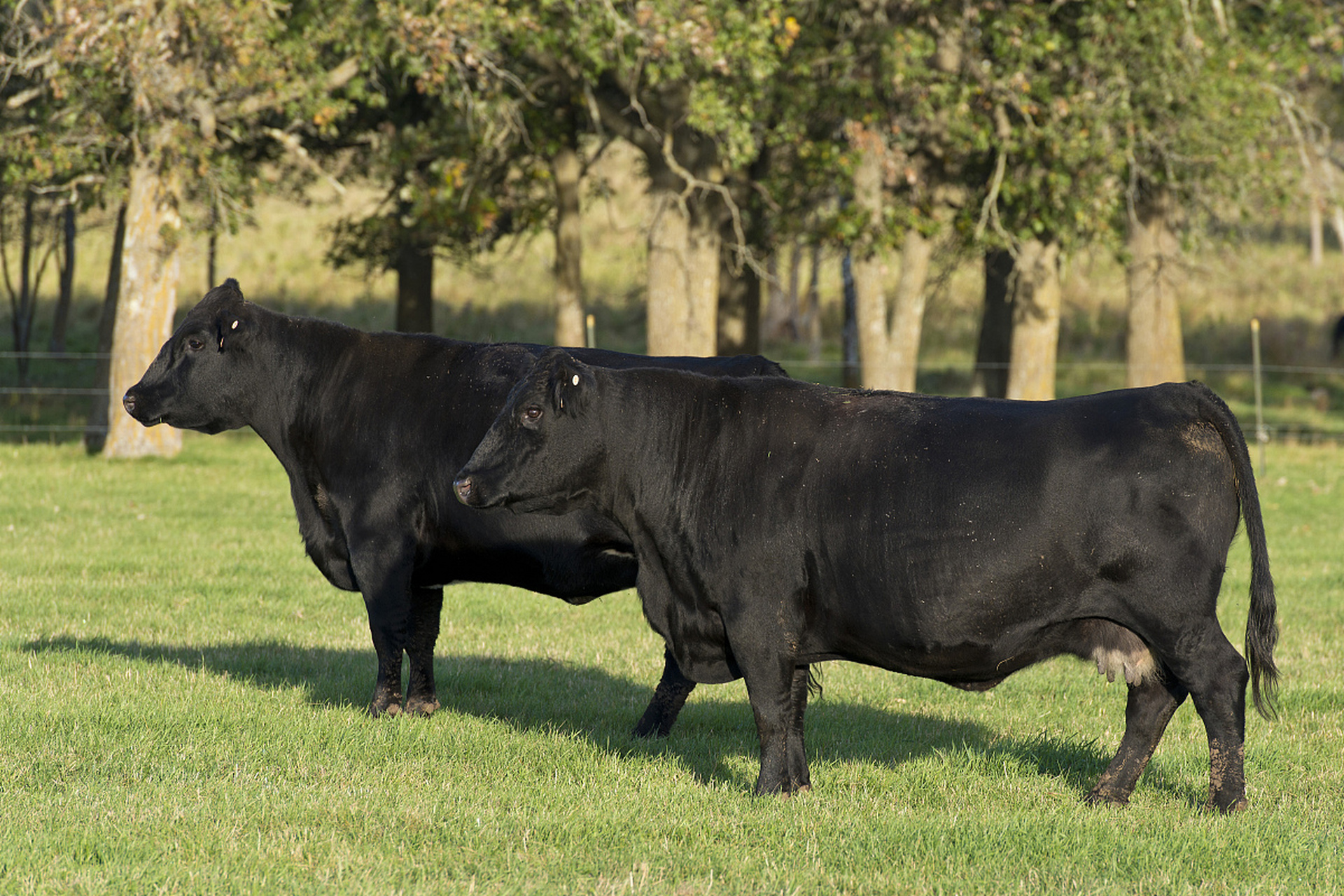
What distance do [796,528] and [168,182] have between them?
557 inches

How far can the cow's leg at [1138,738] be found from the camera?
18.3 feet

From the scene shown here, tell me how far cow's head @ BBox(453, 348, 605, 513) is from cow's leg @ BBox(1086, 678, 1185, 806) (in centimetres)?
240

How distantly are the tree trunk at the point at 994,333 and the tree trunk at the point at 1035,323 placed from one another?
197 cm

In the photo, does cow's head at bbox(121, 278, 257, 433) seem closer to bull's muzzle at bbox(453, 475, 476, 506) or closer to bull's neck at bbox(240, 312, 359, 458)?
bull's neck at bbox(240, 312, 359, 458)

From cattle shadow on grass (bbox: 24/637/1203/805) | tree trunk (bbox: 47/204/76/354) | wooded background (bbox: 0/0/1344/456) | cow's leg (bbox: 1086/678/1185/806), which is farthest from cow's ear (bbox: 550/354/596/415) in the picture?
tree trunk (bbox: 47/204/76/354)

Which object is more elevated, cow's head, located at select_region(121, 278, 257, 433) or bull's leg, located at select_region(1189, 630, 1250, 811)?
cow's head, located at select_region(121, 278, 257, 433)

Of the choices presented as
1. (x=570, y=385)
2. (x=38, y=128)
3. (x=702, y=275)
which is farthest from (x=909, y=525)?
(x=38, y=128)

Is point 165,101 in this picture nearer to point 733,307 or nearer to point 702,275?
point 702,275

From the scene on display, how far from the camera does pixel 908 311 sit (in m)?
19.3

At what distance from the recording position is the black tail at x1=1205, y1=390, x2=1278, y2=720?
17.2 feet

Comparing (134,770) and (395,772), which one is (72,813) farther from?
(395,772)

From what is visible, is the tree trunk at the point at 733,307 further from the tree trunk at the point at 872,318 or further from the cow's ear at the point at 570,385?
the cow's ear at the point at 570,385

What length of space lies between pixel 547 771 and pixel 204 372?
2722mm

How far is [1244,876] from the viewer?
472 centimetres
